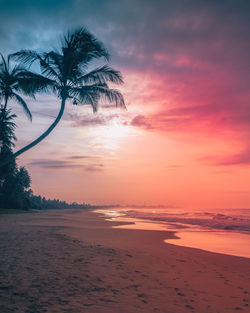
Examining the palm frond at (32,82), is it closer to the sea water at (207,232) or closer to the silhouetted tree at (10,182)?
the sea water at (207,232)

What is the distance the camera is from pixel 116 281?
506cm

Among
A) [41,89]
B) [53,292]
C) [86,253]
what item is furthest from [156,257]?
[41,89]

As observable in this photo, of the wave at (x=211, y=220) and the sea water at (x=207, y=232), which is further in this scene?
the wave at (x=211, y=220)

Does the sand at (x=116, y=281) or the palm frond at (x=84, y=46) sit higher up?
the palm frond at (x=84, y=46)

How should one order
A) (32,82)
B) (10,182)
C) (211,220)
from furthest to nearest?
1. (10,182)
2. (211,220)
3. (32,82)

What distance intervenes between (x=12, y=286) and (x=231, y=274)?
5165 mm

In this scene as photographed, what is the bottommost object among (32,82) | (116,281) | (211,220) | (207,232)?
(211,220)

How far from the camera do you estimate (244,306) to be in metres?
4.22

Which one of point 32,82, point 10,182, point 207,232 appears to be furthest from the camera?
point 10,182

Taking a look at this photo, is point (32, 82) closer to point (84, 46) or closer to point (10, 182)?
point (84, 46)

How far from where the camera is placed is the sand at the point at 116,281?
13.0 ft

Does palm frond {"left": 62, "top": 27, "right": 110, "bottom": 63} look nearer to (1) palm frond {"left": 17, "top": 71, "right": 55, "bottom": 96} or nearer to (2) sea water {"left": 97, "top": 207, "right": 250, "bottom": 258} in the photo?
(1) palm frond {"left": 17, "top": 71, "right": 55, "bottom": 96}

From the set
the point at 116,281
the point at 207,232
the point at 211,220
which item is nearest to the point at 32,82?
the point at 116,281

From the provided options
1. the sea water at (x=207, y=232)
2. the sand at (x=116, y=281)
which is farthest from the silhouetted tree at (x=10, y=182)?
the sand at (x=116, y=281)
